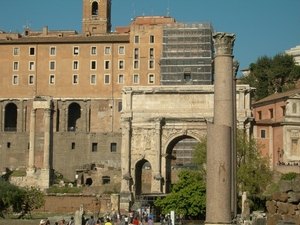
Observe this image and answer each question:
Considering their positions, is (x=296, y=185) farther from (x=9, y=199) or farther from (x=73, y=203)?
(x=73, y=203)

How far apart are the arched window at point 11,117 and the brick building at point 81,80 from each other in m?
0.13

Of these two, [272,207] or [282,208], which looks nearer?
[282,208]

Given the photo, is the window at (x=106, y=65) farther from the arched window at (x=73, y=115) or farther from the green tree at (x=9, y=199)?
the green tree at (x=9, y=199)

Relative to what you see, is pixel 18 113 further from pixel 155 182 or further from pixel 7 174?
pixel 155 182

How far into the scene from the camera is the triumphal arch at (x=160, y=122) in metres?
51.1

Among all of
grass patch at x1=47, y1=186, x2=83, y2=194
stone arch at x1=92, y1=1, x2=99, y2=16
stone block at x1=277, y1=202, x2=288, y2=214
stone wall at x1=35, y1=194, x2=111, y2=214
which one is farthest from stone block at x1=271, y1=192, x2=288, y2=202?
stone arch at x1=92, y1=1, x2=99, y2=16

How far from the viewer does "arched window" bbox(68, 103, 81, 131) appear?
79.6 m

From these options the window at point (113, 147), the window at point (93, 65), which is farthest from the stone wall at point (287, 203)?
the window at point (93, 65)

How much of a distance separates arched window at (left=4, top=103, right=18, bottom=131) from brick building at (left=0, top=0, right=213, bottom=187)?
0.13 m

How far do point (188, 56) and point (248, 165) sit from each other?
30.8 m

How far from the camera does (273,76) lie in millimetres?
79375

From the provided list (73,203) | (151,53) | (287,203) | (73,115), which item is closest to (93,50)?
(151,53)

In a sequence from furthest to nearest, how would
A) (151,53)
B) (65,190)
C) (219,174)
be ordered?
(151,53) → (65,190) → (219,174)

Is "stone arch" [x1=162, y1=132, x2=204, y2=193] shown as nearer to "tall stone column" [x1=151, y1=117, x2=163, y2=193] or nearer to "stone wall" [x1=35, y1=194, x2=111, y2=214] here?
"tall stone column" [x1=151, y1=117, x2=163, y2=193]
